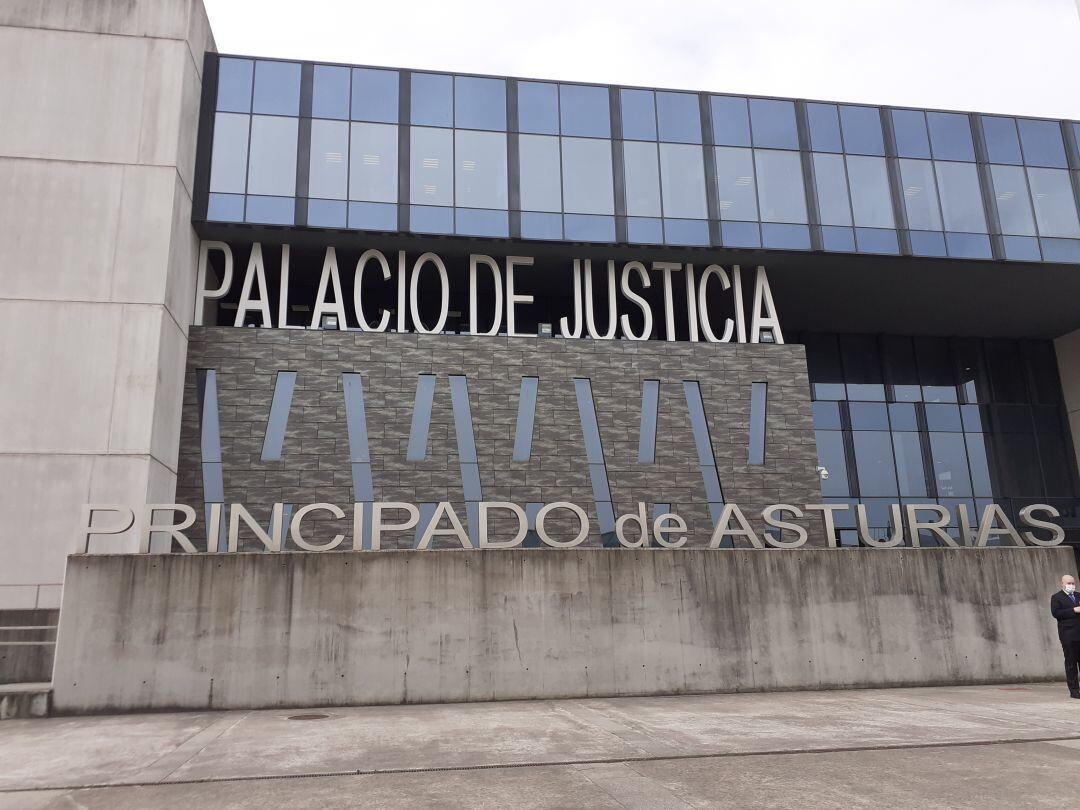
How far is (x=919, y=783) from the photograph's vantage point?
7551mm

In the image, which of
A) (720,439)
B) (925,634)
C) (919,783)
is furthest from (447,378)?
(919,783)

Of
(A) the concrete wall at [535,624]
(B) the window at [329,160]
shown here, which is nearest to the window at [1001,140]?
(A) the concrete wall at [535,624]

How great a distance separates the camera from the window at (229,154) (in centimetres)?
2456

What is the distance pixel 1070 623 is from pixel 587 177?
19.5m

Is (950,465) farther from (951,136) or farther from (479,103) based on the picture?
(479,103)

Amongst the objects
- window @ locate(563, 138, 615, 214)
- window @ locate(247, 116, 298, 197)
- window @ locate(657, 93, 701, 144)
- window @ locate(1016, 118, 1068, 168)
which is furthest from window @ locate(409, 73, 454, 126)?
window @ locate(1016, 118, 1068, 168)

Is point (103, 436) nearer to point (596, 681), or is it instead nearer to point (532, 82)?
point (596, 681)

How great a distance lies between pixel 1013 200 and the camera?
28562 millimetres

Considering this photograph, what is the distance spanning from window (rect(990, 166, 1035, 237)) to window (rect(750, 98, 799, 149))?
25.9 feet

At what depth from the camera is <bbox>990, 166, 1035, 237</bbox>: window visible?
28.2 metres

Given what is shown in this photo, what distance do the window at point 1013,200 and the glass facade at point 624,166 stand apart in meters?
0.07

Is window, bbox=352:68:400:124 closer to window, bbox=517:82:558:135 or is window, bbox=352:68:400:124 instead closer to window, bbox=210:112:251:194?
window, bbox=210:112:251:194

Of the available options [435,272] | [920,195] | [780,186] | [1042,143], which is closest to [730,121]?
[780,186]

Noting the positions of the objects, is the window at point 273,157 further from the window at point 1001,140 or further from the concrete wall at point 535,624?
the window at point 1001,140
